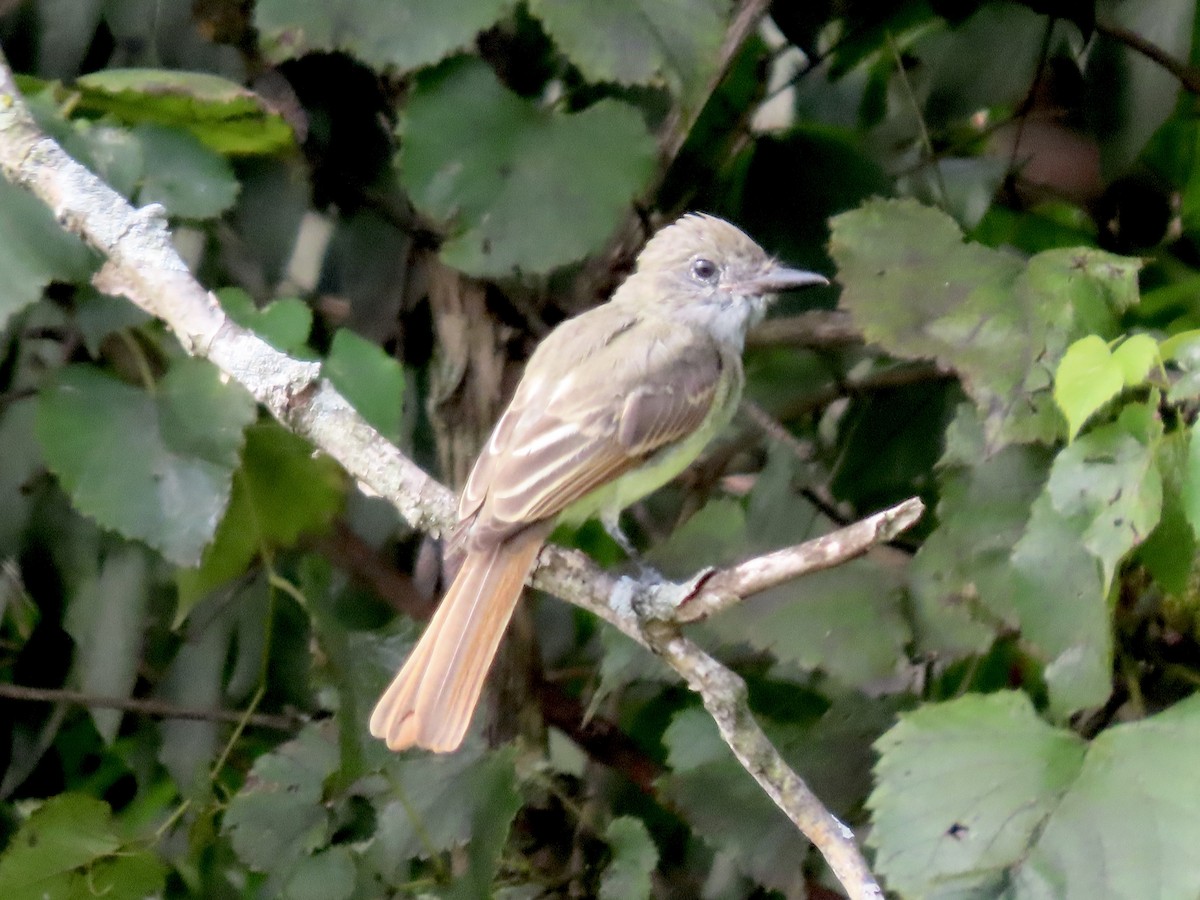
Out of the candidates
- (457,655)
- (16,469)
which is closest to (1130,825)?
(457,655)

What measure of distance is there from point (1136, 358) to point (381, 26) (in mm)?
1084

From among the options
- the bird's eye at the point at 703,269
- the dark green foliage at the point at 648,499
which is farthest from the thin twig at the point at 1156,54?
the bird's eye at the point at 703,269

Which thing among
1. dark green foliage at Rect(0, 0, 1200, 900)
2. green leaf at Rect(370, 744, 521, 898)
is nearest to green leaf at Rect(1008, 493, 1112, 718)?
dark green foliage at Rect(0, 0, 1200, 900)

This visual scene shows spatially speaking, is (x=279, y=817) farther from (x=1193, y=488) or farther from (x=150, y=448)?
(x=1193, y=488)

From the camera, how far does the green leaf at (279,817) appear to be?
1.91 m

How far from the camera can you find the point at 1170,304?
84.2 inches

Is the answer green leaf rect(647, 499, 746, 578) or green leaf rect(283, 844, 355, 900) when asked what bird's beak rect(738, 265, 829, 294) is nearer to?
green leaf rect(647, 499, 746, 578)

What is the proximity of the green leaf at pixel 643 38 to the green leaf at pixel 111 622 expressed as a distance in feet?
3.43

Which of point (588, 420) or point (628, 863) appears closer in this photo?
point (628, 863)

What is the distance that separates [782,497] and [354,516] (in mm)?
828

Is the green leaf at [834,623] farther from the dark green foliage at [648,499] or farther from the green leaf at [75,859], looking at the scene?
the green leaf at [75,859]

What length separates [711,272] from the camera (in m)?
2.47

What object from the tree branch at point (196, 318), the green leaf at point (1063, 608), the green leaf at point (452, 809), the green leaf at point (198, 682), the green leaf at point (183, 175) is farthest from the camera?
the green leaf at point (198, 682)

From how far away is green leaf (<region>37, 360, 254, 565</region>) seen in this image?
5.96 ft
